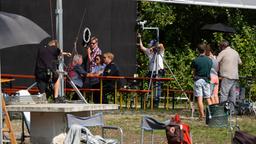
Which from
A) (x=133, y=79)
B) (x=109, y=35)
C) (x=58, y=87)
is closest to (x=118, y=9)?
(x=109, y=35)

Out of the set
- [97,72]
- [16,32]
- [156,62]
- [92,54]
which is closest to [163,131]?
[16,32]

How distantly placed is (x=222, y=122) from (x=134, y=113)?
258 centimetres

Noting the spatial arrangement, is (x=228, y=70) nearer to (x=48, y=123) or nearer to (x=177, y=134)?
(x=48, y=123)

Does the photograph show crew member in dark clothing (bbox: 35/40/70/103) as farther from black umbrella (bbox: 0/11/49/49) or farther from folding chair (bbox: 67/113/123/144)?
folding chair (bbox: 67/113/123/144)

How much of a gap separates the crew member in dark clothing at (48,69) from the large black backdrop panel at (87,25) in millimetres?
2082

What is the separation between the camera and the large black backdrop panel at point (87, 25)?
16844 millimetres

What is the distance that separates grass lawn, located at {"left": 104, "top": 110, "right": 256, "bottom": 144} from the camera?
12.0 m

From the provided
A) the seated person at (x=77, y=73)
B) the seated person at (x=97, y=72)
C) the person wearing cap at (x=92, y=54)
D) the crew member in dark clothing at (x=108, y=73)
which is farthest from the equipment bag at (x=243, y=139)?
the person wearing cap at (x=92, y=54)

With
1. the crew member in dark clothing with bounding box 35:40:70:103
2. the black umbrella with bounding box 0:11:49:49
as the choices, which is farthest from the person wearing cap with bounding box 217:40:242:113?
the black umbrella with bounding box 0:11:49:49

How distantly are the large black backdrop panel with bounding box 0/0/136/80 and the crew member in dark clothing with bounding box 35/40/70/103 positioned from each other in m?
2.08

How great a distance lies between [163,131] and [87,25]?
278 inches

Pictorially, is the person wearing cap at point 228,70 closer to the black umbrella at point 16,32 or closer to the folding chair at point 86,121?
the black umbrella at point 16,32

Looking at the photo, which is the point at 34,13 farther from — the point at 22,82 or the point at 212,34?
the point at 212,34

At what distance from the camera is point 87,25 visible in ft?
62.4
